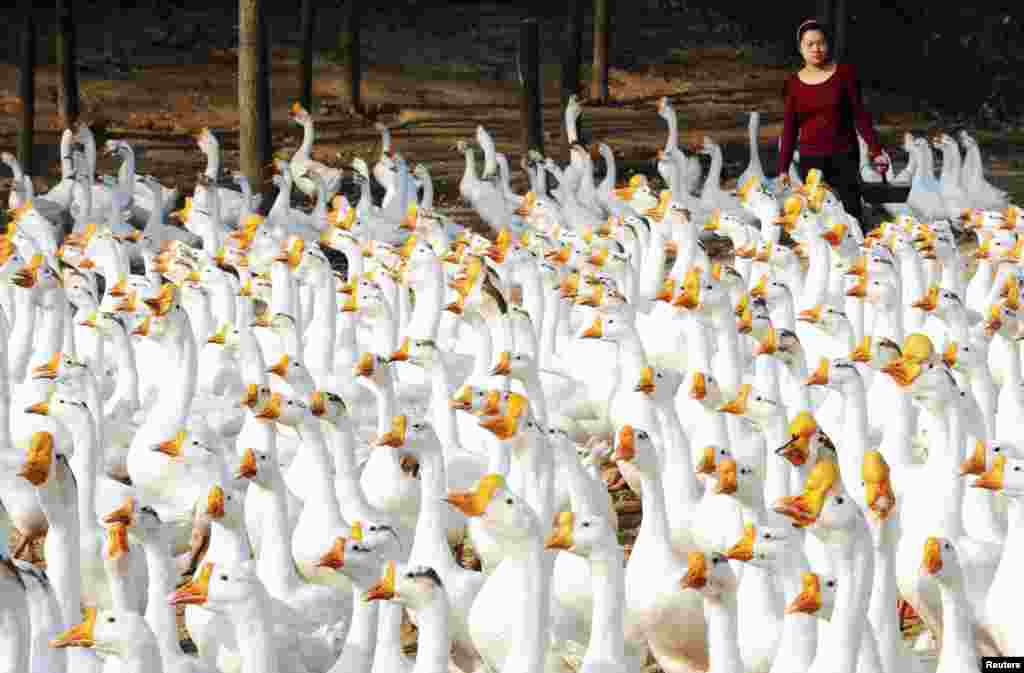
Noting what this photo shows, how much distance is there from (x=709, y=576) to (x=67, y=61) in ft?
41.3

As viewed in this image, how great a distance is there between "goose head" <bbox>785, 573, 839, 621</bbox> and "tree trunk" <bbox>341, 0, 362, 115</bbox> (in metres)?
14.0

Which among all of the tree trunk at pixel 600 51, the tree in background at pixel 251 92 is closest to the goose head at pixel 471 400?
the tree in background at pixel 251 92

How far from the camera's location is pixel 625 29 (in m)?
26.6

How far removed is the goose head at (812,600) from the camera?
17.6 ft

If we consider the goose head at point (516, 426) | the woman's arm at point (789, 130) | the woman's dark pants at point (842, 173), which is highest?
the woman's arm at point (789, 130)

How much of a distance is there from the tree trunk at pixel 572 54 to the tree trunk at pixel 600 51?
1114 millimetres

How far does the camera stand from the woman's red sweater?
11234 millimetres

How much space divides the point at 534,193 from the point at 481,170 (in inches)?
159

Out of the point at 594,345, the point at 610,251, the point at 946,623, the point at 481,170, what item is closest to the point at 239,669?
the point at 946,623

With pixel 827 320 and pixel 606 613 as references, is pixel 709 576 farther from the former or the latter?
pixel 827 320

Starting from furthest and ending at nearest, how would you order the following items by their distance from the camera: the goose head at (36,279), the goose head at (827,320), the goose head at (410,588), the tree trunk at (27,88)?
the tree trunk at (27,88) → the goose head at (36,279) → the goose head at (827,320) → the goose head at (410,588)

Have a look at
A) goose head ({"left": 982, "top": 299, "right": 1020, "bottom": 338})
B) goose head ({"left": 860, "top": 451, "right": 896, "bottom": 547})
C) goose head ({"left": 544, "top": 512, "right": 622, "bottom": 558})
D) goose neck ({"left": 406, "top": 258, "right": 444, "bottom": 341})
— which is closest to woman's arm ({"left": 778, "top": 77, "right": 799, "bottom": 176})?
goose neck ({"left": 406, "top": 258, "right": 444, "bottom": 341})

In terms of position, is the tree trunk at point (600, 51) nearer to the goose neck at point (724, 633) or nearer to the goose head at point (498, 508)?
the goose head at point (498, 508)

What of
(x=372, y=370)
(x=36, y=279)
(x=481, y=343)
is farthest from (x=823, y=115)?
(x=36, y=279)
